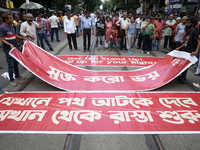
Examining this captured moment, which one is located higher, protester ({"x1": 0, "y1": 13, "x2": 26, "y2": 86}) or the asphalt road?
protester ({"x1": 0, "y1": 13, "x2": 26, "y2": 86})

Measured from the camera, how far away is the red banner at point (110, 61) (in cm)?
681

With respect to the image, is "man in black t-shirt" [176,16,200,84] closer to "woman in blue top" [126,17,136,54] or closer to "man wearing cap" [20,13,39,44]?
"woman in blue top" [126,17,136,54]

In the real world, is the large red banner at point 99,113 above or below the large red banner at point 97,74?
below

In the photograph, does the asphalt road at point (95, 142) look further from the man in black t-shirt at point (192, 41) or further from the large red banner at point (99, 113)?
the man in black t-shirt at point (192, 41)

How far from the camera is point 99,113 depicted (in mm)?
3340

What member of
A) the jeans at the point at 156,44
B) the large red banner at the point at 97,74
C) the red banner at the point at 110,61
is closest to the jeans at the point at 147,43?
the jeans at the point at 156,44

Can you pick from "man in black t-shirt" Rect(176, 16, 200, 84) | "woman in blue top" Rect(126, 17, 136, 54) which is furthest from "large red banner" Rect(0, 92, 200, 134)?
"woman in blue top" Rect(126, 17, 136, 54)

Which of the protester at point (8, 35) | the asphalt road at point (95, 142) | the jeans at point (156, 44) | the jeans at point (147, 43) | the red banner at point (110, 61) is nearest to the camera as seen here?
the asphalt road at point (95, 142)

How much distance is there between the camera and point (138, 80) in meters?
4.96

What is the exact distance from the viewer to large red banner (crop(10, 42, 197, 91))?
178 inches

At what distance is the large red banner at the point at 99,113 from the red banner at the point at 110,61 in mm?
2766

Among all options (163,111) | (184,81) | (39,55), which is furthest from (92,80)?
(184,81)

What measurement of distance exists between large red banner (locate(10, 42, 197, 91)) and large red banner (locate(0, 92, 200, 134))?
437mm

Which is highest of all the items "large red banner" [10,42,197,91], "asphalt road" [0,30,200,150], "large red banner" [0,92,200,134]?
"large red banner" [10,42,197,91]
